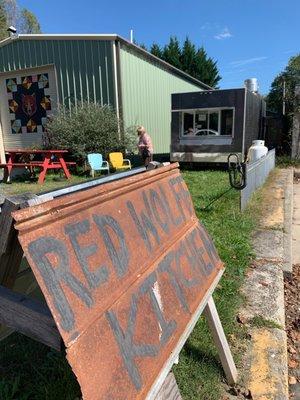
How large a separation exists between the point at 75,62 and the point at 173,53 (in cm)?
2663

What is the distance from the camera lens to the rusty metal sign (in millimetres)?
1212

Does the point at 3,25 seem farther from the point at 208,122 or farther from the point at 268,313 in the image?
the point at 268,313

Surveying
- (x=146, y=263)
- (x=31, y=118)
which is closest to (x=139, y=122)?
(x=31, y=118)

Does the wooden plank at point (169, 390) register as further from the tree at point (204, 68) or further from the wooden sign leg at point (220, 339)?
the tree at point (204, 68)

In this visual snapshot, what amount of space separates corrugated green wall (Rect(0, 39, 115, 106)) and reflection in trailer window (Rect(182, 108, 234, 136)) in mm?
2985

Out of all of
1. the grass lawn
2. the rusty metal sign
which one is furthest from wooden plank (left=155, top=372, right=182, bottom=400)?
the grass lawn

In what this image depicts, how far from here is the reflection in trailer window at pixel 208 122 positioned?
1378 centimetres

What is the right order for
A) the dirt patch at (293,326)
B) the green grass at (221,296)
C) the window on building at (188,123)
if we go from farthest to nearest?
the window on building at (188,123)
the dirt patch at (293,326)
the green grass at (221,296)

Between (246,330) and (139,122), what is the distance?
43.0 ft

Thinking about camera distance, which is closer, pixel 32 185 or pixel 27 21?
pixel 32 185

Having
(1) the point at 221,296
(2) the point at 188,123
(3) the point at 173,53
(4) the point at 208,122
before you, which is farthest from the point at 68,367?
(3) the point at 173,53

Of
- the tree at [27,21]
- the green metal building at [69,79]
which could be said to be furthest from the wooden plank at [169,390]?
the tree at [27,21]

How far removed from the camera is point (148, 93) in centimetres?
1608

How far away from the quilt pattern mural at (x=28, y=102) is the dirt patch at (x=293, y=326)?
12.9 meters
